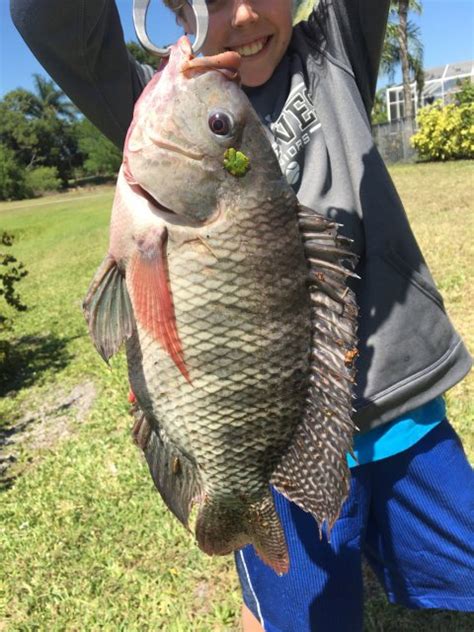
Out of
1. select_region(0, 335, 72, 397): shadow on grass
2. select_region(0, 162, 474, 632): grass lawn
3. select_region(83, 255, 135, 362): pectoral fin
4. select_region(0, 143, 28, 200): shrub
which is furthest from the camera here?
select_region(0, 143, 28, 200): shrub

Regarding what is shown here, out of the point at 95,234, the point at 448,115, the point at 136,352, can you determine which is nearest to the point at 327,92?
the point at 136,352

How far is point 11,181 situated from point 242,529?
5754cm

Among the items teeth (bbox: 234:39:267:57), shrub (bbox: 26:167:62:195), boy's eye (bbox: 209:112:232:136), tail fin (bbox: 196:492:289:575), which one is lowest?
shrub (bbox: 26:167:62:195)

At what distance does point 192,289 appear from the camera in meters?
1.27

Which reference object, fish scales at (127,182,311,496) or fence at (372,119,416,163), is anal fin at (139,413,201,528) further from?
fence at (372,119,416,163)

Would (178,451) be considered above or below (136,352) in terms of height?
below

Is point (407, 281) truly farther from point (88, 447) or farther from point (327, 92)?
point (88, 447)

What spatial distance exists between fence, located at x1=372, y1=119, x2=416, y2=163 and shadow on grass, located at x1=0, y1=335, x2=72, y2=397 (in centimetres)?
1865

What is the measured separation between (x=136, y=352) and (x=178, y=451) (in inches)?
11.5

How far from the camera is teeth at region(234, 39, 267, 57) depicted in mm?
1653

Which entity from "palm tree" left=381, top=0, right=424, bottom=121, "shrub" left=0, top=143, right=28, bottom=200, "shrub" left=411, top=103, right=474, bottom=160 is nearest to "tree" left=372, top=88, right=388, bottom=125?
"palm tree" left=381, top=0, right=424, bottom=121

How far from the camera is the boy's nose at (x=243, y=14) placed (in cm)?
153

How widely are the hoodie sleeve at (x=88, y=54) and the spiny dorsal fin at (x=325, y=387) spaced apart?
2.35 feet

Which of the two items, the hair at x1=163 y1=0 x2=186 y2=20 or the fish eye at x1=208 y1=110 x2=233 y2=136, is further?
the hair at x1=163 y1=0 x2=186 y2=20
